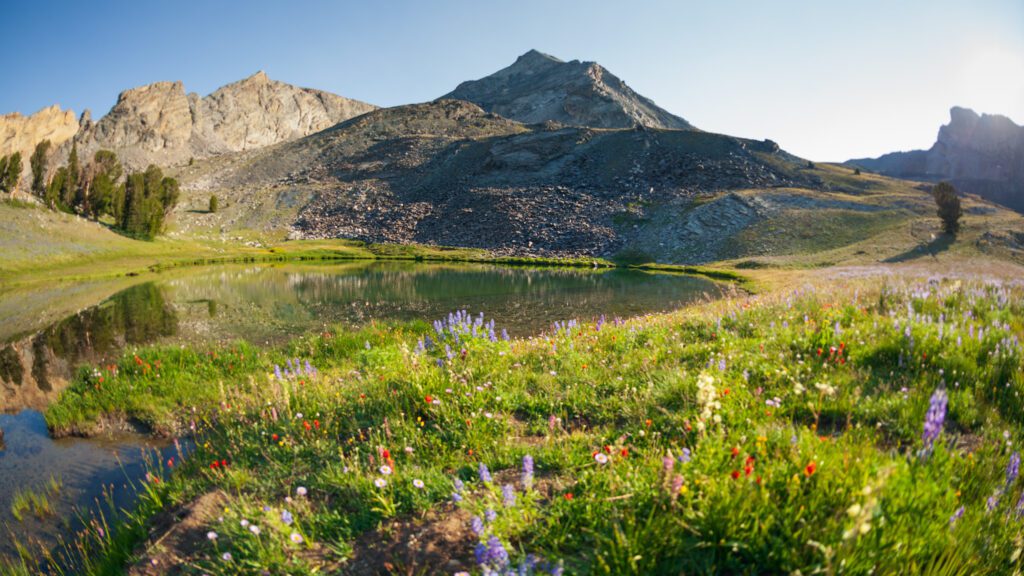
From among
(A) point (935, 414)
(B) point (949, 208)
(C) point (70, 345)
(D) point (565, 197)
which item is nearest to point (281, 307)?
(C) point (70, 345)

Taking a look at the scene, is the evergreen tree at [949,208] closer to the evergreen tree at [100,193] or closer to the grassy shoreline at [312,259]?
the grassy shoreline at [312,259]

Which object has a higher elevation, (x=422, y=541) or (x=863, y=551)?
(x=863, y=551)

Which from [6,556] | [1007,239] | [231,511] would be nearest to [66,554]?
[6,556]

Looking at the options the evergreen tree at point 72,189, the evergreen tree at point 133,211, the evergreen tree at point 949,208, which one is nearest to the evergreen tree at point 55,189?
the evergreen tree at point 72,189

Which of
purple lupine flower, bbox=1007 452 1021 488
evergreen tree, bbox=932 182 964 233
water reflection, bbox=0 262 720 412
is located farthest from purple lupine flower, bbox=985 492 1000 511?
evergreen tree, bbox=932 182 964 233

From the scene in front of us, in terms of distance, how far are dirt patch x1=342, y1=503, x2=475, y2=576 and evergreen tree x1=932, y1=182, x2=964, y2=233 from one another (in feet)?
242

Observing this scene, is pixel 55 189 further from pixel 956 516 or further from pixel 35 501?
pixel 956 516

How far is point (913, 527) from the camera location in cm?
320

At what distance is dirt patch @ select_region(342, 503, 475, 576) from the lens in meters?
3.86

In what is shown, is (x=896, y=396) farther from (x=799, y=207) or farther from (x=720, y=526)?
(x=799, y=207)

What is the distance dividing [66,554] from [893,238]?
76.6 m

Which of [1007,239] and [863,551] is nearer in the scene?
[863,551]

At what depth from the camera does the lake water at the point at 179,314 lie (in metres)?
10.2

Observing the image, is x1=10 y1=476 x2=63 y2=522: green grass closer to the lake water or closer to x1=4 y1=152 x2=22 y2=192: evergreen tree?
the lake water
